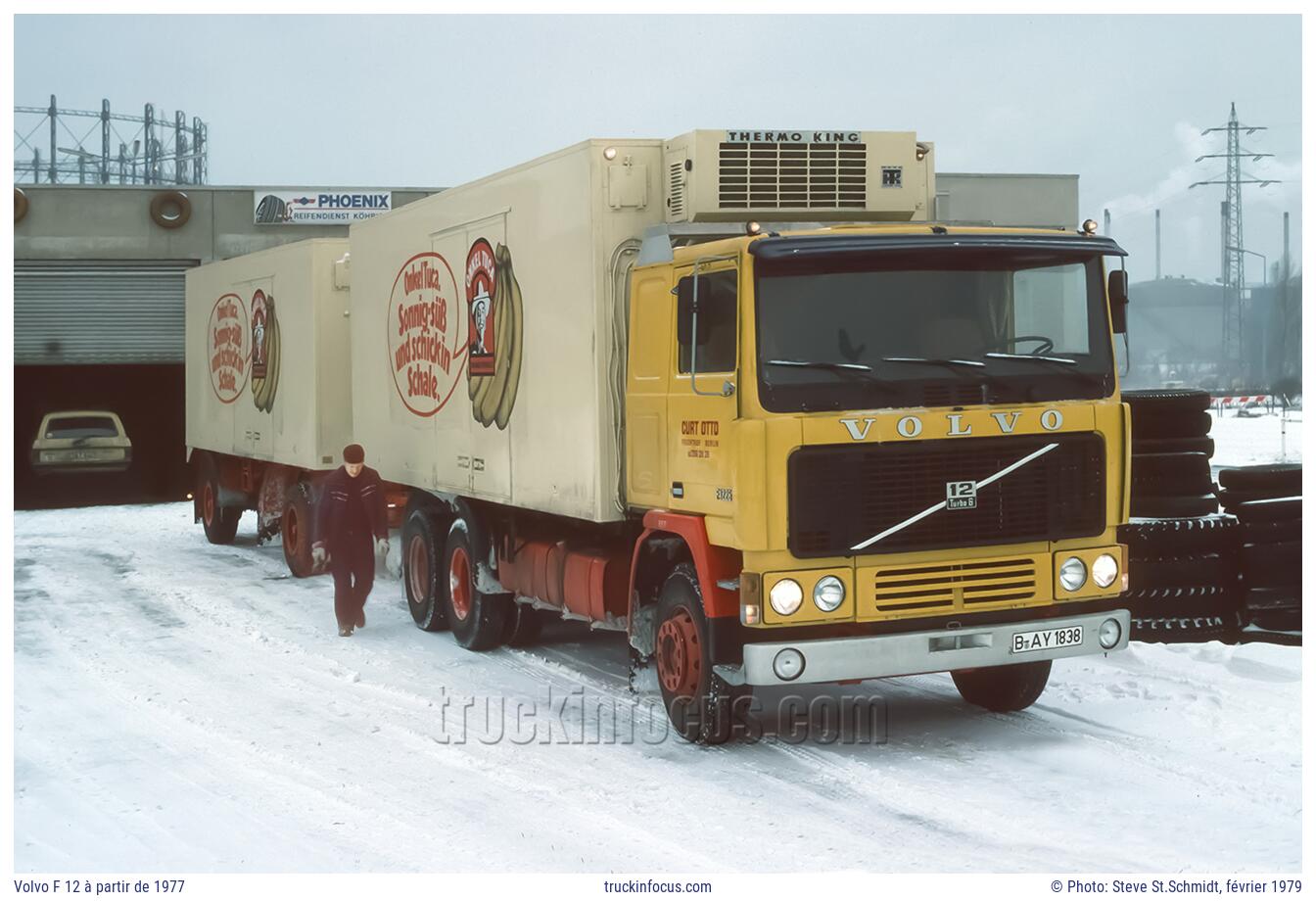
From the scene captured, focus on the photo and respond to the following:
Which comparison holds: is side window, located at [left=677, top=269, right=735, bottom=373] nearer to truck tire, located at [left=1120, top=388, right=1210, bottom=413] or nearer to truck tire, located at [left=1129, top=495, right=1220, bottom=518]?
truck tire, located at [left=1120, top=388, right=1210, bottom=413]

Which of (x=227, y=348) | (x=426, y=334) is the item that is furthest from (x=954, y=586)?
(x=227, y=348)

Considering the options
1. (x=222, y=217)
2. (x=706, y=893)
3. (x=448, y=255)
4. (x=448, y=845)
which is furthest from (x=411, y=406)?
(x=222, y=217)

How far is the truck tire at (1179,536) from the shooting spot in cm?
1173

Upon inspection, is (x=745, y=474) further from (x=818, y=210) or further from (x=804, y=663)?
(x=818, y=210)

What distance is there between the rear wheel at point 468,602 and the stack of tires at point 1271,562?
567 centimetres

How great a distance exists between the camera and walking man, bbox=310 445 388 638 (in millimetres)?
13648

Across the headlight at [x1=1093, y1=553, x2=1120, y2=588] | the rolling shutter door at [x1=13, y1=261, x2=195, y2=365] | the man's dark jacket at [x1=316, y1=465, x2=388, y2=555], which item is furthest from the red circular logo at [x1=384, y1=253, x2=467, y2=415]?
the rolling shutter door at [x1=13, y1=261, x2=195, y2=365]

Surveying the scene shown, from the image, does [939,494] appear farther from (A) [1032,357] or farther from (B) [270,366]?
(B) [270,366]

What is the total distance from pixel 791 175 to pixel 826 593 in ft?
9.16

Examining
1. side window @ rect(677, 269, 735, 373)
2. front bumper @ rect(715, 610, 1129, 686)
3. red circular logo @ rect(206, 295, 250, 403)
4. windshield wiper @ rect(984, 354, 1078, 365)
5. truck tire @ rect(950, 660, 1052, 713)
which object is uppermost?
red circular logo @ rect(206, 295, 250, 403)

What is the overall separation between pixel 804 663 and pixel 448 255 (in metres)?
5.59

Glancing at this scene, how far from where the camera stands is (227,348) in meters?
21.1

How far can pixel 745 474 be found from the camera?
8.42 metres

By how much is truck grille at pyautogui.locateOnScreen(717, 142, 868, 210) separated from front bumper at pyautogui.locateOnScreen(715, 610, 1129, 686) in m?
2.83
